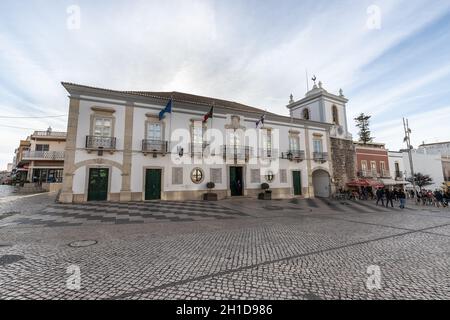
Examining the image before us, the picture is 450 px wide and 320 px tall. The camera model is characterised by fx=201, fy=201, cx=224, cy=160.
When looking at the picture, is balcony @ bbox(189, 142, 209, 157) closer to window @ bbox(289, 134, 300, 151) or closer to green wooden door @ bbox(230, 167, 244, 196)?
green wooden door @ bbox(230, 167, 244, 196)

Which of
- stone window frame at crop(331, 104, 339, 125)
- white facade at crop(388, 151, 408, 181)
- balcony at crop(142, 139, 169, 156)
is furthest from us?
white facade at crop(388, 151, 408, 181)

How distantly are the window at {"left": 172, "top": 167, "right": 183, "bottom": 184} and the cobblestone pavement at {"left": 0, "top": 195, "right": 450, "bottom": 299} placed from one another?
8.16 meters

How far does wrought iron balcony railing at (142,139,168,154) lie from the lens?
14.5 m

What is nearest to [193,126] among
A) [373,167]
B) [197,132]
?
[197,132]

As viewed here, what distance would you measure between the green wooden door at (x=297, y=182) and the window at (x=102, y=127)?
55.2ft

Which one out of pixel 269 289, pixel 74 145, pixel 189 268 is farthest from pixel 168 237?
pixel 74 145

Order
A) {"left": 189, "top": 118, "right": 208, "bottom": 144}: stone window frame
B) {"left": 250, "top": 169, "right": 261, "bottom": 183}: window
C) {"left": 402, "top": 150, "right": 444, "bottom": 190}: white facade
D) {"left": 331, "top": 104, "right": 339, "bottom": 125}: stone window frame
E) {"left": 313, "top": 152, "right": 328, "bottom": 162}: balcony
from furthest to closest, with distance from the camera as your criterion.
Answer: {"left": 402, "top": 150, "right": 444, "bottom": 190}: white facade < {"left": 331, "top": 104, "right": 339, "bottom": 125}: stone window frame < {"left": 313, "top": 152, "right": 328, "bottom": 162}: balcony < {"left": 250, "top": 169, "right": 261, "bottom": 183}: window < {"left": 189, "top": 118, "right": 208, "bottom": 144}: stone window frame

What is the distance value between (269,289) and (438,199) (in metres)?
19.9

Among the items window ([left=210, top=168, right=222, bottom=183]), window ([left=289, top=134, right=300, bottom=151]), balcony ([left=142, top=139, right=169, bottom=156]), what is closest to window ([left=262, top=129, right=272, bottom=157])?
window ([left=289, top=134, right=300, bottom=151])

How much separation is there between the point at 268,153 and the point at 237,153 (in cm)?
349

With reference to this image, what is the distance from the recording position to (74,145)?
42.4 feet

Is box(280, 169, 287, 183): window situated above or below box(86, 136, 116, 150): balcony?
below

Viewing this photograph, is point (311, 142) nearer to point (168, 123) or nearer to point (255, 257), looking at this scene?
point (168, 123)
